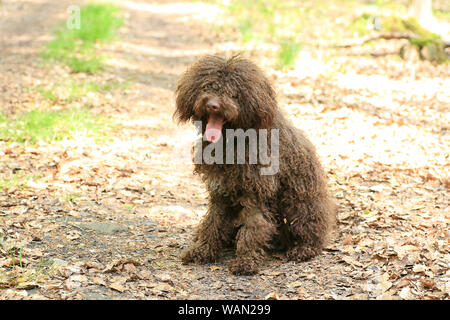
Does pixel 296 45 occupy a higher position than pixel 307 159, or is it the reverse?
pixel 296 45

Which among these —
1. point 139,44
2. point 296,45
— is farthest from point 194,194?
point 139,44

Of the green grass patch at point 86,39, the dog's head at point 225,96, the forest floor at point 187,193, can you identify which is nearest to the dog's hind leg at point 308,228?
the forest floor at point 187,193

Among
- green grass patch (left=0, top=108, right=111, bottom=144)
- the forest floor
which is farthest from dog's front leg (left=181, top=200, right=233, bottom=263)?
green grass patch (left=0, top=108, right=111, bottom=144)

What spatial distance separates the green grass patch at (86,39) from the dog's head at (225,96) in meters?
7.66

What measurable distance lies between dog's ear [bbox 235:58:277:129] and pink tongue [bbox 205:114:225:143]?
0.19m

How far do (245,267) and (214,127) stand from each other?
137 centimetres

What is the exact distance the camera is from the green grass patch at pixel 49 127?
739 cm

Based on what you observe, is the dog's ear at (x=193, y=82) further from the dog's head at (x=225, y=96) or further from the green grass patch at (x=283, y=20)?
the green grass patch at (x=283, y=20)

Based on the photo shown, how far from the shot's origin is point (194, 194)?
638 centimetres

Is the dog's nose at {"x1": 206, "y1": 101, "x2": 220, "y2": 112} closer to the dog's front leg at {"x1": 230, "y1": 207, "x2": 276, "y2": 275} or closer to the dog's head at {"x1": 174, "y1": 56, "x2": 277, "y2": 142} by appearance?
the dog's head at {"x1": 174, "y1": 56, "x2": 277, "y2": 142}

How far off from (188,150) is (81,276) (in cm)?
402

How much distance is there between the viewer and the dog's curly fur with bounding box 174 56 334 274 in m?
4.04

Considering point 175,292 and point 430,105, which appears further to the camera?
point 430,105
